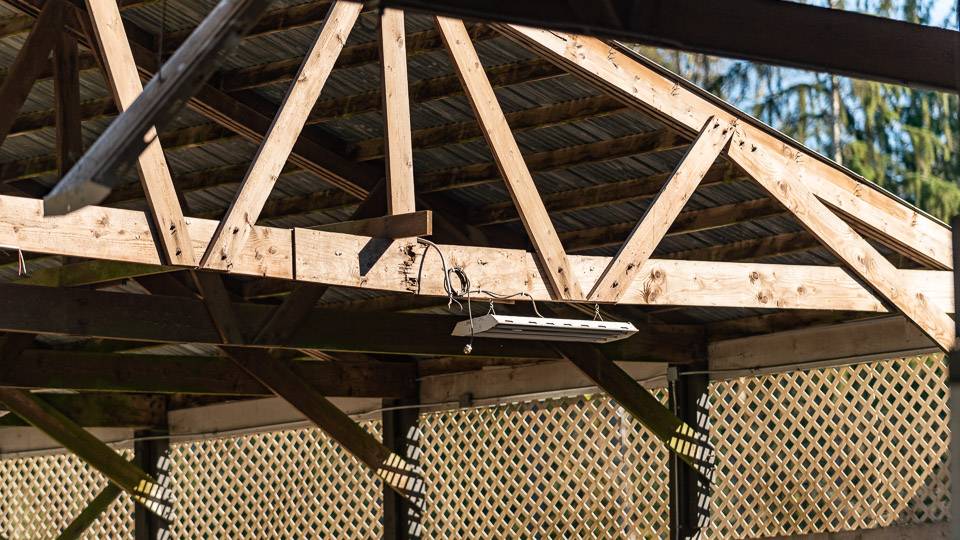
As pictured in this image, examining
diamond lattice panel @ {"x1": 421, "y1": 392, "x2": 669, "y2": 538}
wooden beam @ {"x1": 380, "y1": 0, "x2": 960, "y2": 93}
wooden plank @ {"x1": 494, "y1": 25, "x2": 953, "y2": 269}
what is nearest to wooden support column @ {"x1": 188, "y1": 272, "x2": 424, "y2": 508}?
diamond lattice panel @ {"x1": 421, "y1": 392, "x2": 669, "y2": 538}

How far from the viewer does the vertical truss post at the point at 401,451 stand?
270 inches

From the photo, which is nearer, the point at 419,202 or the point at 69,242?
the point at 69,242

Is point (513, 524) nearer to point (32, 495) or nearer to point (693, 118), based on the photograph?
point (693, 118)

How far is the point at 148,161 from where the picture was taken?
11.1 feet

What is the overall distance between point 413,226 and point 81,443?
3711 millimetres

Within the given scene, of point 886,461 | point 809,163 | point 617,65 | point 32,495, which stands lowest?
point 32,495

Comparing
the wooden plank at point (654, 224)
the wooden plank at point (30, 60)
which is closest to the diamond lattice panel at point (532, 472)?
the wooden plank at point (654, 224)

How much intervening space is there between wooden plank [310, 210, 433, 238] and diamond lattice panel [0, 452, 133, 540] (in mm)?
5333

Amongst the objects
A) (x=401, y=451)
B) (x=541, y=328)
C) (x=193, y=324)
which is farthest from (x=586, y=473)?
(x=541, y=328)

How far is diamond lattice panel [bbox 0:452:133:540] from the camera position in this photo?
8.64 metres

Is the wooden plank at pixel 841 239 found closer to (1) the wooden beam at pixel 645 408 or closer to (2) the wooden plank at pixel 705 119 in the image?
(2) the wooden plank at pixel 705 119

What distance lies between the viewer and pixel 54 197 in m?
1.98

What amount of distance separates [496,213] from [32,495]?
5269 millimetres

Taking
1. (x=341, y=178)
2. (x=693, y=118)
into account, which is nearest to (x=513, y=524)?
(x=341, y=178)
